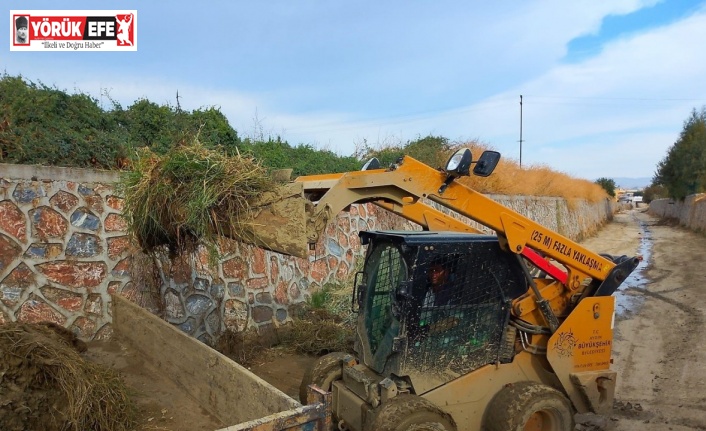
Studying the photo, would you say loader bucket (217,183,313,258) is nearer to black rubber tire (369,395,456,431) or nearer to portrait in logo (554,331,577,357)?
black rubber tire (369,395,456,431)

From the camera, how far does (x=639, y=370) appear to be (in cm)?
702

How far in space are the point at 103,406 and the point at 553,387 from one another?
3.66 m

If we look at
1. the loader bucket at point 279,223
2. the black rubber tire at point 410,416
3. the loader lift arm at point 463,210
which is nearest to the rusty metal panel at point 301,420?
the black rubber tire at point 410,416

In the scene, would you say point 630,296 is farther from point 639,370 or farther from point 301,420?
point 301,420

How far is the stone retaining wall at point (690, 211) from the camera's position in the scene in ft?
87.7

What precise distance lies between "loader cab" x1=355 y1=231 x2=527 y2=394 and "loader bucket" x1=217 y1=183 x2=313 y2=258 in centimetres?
86

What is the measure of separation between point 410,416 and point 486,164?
191 centimetres

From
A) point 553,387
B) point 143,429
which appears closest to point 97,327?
point 143,429

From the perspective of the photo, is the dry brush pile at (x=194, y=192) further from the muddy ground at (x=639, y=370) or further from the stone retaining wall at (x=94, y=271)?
the muddy ground at (x=639, y=370)

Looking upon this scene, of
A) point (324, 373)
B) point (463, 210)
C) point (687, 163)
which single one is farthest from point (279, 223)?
point (687, 163)

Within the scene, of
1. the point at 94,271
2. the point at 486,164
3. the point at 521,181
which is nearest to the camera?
the point at 486,164

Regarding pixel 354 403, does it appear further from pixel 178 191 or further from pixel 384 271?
pixel 178 191

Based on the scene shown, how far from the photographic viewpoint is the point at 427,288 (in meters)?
4.05

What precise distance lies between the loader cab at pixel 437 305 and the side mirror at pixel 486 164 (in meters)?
0.61
